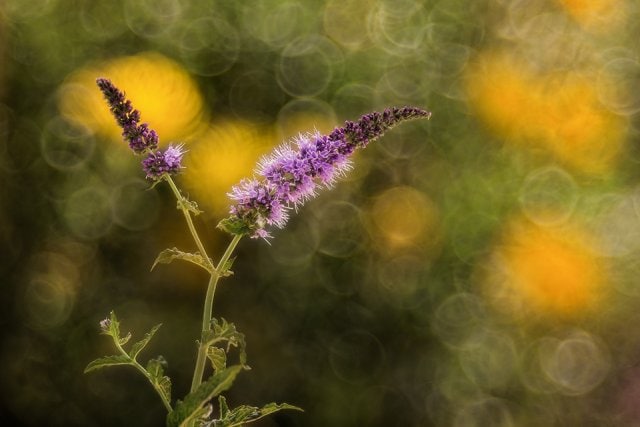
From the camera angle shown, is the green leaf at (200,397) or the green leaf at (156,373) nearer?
the green leaf at (200,397)

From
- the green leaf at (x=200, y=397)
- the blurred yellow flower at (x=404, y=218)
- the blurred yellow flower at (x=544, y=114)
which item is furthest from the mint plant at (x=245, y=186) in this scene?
the blurred yellow flower at (x=544, y=114)

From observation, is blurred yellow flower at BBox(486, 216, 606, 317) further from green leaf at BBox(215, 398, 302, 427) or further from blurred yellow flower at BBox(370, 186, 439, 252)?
green leaf at BBox(215, 398, 302, 427)

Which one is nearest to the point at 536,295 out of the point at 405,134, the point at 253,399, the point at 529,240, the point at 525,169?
the point at 529,240

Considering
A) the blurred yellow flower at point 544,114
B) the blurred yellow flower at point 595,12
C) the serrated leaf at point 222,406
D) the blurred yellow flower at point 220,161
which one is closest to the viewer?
the serrated leaf at point 222,406

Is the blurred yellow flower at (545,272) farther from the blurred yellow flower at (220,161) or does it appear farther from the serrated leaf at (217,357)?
the serrated leaf at (217,357)

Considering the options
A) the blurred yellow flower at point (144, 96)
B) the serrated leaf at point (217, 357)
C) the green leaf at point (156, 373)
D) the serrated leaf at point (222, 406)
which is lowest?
the green leaf at point (156, 373)
